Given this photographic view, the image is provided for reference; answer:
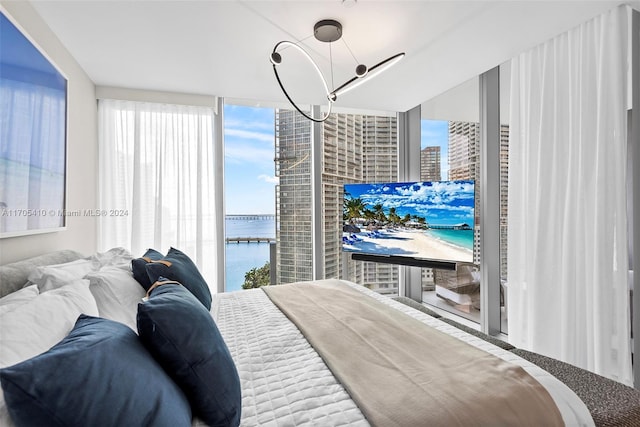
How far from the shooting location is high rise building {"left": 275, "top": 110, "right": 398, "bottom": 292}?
392cm

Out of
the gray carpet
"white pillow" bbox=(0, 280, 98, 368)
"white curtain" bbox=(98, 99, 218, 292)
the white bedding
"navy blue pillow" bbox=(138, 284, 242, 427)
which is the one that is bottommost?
the gray carpet

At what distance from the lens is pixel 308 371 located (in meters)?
1.21

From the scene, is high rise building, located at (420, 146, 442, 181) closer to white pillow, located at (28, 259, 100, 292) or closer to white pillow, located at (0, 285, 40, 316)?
white pillow, located at (28, 259, 100, 292)

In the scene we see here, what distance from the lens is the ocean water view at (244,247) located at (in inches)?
149

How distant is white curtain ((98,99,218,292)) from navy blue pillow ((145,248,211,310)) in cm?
152

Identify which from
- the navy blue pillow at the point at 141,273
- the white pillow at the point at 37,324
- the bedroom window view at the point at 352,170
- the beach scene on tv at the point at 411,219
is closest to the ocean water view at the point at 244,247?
the bedroom window view at the point at 352,170

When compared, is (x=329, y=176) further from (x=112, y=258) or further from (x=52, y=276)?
(x=52, y=276)

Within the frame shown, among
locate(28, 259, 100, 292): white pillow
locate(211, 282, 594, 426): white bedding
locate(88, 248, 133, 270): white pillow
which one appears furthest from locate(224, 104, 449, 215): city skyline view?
locate(28, 259, 100, 292): white pillow

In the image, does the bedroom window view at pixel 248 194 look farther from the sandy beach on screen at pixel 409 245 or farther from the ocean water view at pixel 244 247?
the sandy beach on screen at pixel 409 245

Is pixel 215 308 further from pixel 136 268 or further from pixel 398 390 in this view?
pixel 398 390

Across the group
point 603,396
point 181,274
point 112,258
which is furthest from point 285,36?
point 603,396

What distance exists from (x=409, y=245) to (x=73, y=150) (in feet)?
10.3

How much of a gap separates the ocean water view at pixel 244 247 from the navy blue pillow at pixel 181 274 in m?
1.85

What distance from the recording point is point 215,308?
78.9 inches
